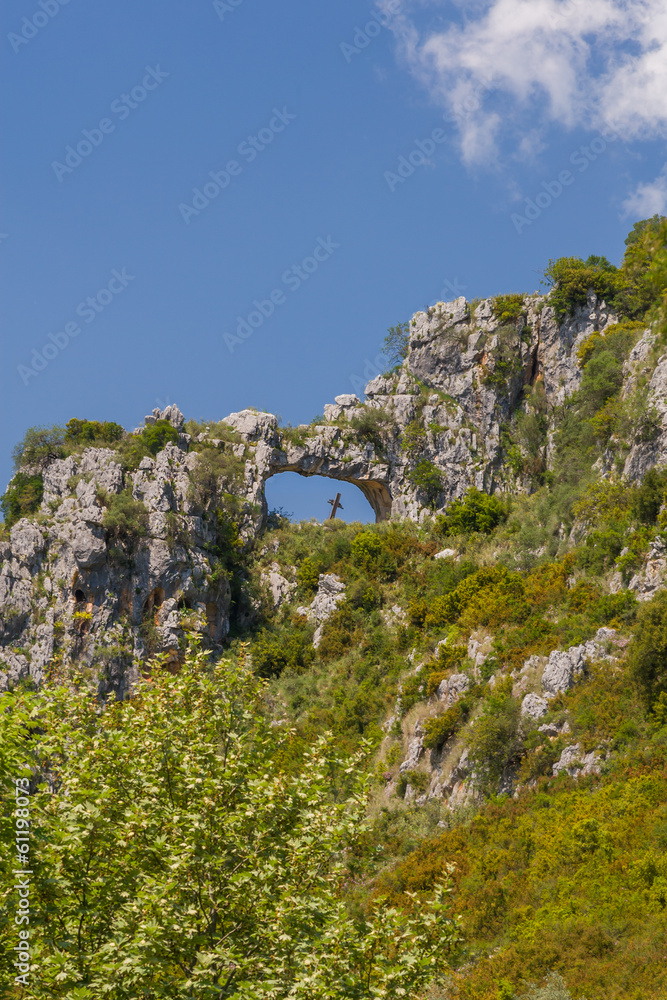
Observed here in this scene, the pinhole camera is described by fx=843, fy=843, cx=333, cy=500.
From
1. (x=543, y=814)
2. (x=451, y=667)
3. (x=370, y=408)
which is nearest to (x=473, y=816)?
(x=543, y=814)

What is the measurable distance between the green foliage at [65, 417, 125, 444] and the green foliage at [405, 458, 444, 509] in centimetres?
1701

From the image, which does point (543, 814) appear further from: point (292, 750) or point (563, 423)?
point (563, 423)

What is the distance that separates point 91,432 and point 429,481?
19112 mm

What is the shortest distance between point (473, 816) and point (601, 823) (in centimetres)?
550

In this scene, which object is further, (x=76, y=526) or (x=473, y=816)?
(x=76, y=526)

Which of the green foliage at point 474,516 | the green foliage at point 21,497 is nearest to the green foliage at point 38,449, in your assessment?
the green foliage at point 21,497

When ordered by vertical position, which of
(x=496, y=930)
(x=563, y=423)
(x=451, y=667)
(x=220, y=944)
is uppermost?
(x=563, y=423)

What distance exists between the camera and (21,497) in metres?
44.8

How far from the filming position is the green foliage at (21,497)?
4459 centimetres

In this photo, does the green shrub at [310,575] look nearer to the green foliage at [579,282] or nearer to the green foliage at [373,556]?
the green foliage at [373,556]

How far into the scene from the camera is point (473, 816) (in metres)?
26.4
